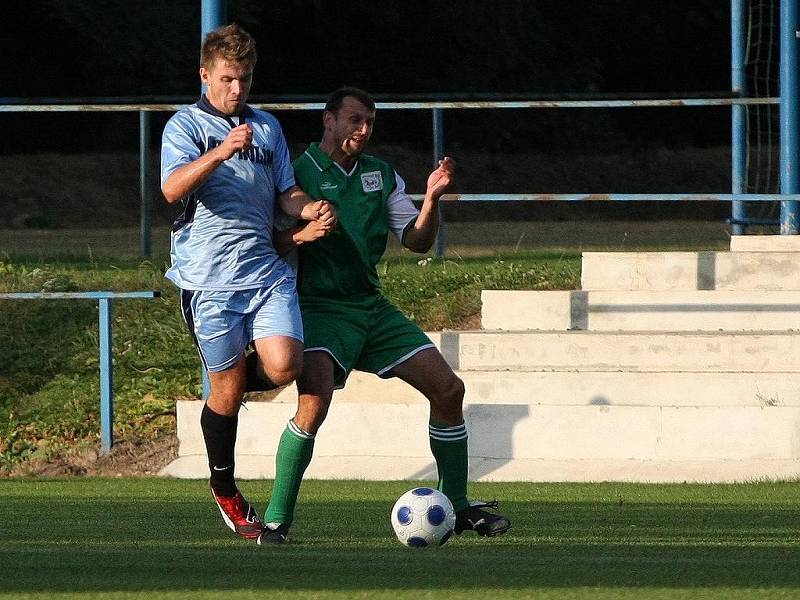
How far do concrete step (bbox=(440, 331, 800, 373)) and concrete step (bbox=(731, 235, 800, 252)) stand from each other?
1436 millimetres

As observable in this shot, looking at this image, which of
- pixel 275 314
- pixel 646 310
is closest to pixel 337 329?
pixel 275 314

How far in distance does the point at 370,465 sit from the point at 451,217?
21.0 m

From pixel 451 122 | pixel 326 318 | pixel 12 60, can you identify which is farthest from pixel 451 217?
pixel 326 318

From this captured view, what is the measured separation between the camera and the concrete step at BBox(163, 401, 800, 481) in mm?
9828

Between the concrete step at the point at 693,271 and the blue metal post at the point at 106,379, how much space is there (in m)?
3.28

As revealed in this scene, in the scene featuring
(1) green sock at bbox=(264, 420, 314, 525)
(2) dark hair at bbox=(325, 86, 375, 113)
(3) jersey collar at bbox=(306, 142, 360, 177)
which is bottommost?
(1) green sock at bbox=(264, 420, 314, 525)

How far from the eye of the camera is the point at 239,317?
275 inches

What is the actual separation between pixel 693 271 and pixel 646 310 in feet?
2.00

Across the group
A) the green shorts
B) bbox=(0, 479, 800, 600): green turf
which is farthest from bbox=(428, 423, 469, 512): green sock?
the green shorts

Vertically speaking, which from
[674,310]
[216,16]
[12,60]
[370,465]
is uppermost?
[12,60]

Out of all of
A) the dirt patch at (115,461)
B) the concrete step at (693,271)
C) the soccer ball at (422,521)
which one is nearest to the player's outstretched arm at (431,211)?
the soccer ball at (422,521)

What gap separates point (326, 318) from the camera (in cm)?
718

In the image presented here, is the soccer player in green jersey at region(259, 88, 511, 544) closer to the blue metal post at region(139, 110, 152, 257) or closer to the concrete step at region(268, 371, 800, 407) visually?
the concrete step at region(268, 371, 800, 407)

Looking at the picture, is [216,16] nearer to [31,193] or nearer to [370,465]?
[370,465]
